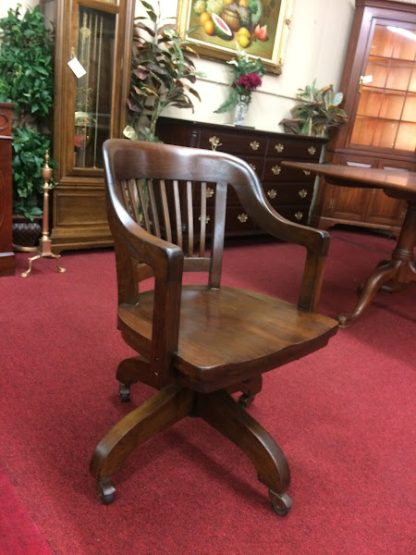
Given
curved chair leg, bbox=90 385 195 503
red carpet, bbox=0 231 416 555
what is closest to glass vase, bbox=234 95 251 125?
red carpet, bbox=0 231 416 555

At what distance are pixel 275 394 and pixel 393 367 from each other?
684 millimetres

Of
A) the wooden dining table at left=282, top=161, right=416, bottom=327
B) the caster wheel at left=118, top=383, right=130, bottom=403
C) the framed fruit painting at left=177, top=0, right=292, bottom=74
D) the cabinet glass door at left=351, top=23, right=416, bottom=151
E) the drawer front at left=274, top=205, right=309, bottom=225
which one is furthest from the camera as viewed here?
the cabinet glass door at left=351, top=23, right=416, bottom=151

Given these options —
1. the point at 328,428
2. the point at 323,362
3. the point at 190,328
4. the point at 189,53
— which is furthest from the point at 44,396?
the point at 189,53

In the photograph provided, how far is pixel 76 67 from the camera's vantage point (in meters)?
2.69

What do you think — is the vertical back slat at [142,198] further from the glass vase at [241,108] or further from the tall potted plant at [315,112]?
the tall potted plant at [315,112]

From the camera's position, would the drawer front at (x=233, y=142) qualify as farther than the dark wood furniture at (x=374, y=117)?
No

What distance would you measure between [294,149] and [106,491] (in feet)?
11.3

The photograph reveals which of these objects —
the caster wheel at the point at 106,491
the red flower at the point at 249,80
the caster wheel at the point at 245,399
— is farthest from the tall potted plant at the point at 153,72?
the caster wheel at the point at 106,491

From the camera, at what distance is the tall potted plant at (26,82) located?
8.43ft

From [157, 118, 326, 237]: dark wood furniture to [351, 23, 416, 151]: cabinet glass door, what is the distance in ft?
2.90

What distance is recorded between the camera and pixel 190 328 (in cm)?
117

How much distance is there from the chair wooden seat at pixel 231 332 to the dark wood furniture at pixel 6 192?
4.86 ft

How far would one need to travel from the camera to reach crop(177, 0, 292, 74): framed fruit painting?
11.3 ft

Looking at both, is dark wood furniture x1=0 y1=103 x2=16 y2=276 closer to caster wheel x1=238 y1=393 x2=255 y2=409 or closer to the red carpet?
the red carpet
